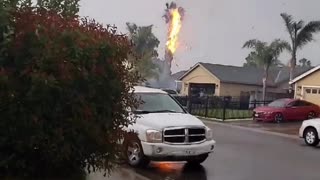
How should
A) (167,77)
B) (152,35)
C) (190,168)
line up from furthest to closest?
(167,77) < (152,35) < (190,168)

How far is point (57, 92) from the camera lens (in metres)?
6.39

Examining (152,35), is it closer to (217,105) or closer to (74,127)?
(217,105)

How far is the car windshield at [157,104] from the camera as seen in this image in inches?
458

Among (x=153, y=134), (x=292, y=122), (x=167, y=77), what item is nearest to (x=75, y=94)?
(x=153, y=134)

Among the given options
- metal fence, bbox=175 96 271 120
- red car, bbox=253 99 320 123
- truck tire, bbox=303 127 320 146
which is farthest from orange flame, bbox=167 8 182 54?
truck tire, bbox=303 127 320 146

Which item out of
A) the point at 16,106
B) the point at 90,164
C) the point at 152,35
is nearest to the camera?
the point at 16,106

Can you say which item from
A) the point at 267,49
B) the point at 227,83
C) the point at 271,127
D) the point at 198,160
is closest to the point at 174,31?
the point at 227,83

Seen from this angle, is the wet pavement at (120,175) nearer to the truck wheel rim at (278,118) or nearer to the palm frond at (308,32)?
the truck wheel rim at (278,118)

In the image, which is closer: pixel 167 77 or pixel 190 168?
pixel 190 168

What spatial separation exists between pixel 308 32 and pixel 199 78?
52.4ft

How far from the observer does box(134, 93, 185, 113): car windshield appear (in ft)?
38.1

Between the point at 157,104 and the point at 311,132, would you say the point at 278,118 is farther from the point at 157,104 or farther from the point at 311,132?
the point at 157,104

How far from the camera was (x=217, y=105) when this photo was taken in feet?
115

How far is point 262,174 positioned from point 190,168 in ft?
5.03
